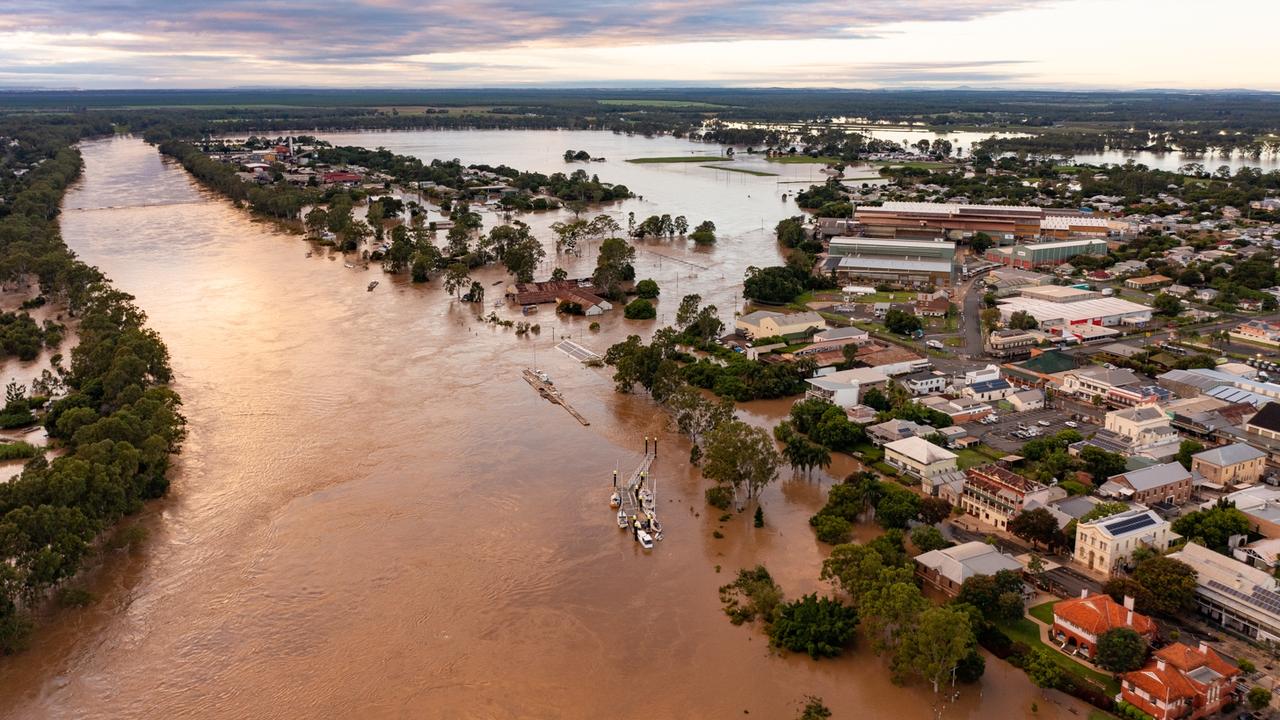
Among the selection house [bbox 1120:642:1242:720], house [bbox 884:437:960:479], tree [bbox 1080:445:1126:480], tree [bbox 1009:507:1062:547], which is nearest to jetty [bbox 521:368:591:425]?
house [bbox 884:437:960:479]

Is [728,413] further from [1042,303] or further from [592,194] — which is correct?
[592,194]

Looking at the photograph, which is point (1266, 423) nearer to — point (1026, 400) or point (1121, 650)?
point (1026, 400)

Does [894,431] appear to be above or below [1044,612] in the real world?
above

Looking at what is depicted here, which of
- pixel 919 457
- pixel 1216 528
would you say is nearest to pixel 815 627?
pixel 919 457

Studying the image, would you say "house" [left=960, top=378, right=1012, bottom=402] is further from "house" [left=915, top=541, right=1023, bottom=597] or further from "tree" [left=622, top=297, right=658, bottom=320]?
"tree" [left=622, top=297, right=658, bottom=320]

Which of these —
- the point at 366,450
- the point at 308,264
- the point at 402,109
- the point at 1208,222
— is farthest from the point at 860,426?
the point at 402,109

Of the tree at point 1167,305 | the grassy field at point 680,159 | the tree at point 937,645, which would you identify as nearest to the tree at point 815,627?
the tree at point 937,645
